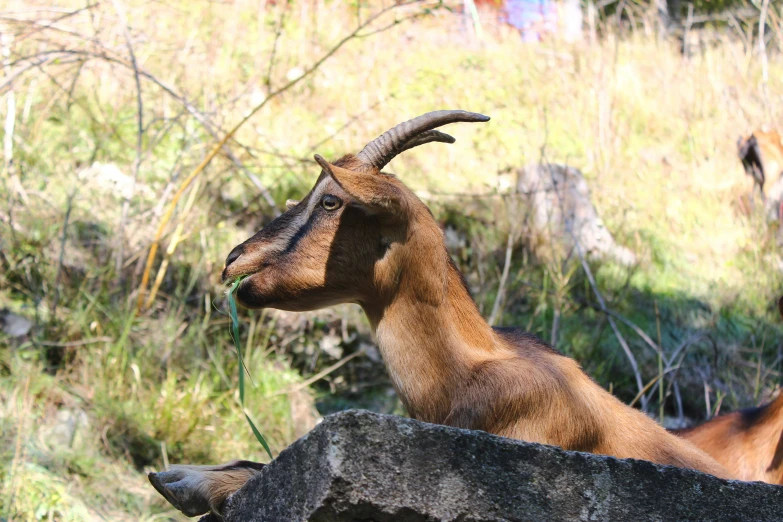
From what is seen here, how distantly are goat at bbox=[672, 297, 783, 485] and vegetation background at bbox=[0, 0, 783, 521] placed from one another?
4.10 ft

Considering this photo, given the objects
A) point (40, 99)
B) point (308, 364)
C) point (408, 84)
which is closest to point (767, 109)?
point (408, 84)

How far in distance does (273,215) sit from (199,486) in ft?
20.4

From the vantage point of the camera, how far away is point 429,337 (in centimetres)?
398

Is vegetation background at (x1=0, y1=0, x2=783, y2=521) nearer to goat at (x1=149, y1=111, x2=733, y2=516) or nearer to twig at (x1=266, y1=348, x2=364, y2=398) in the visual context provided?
twig at (x1=266, y1=348, x2=364, y2=398)

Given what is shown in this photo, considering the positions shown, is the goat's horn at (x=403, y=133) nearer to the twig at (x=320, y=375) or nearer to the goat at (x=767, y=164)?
the twig at (x=320, y=375)

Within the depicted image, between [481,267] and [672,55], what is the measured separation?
7.78 meters

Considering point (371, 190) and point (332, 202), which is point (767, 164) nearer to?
point (332, 202)

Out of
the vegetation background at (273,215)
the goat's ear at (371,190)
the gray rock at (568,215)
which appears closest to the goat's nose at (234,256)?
the goat's ear at (371,190)

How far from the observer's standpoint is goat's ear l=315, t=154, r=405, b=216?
3689 mm

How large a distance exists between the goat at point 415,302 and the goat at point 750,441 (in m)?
1.29

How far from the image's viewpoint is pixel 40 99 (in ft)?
32.3

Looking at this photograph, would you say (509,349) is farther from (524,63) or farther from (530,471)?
(524,63)

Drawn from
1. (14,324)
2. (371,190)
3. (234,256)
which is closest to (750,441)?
(371,190)

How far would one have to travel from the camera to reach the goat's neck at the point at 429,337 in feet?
12.7
